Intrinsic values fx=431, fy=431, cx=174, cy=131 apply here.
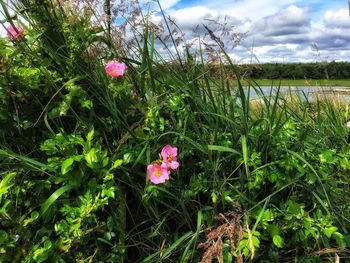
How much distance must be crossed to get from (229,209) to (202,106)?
0.46 m

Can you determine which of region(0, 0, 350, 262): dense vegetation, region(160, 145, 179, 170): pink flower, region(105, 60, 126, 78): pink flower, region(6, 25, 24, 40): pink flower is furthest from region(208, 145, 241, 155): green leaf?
region(6, 25, 24, 40): pink flower

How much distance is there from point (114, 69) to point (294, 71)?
2.18 m

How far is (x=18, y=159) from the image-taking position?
5.41 feet

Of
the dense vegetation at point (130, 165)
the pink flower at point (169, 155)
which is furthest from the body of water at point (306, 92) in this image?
the pink flower at point (169, 155)

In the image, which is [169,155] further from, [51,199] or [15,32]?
[15,32]

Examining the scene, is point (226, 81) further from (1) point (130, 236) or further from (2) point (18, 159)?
(2) point (18, 159)

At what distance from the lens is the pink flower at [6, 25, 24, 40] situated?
1844 mm

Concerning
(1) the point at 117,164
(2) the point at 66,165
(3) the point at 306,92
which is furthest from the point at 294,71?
(2) the point at 66,165

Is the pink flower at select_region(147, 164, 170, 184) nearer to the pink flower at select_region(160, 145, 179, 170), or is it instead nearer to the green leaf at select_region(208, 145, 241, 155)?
the pink flower at select_region(160, 145, 179, 170)

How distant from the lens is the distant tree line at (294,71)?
2357mm

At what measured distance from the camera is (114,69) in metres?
1.91

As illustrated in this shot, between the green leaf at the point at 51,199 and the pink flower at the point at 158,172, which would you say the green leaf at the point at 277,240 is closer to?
the pink flower at the point at 158,172

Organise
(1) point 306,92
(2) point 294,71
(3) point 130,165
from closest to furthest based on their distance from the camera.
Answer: (3) point 130,165 → (1) point 306,92 → (2) point 294,71

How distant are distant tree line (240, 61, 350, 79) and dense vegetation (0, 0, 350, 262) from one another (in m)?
0.41
